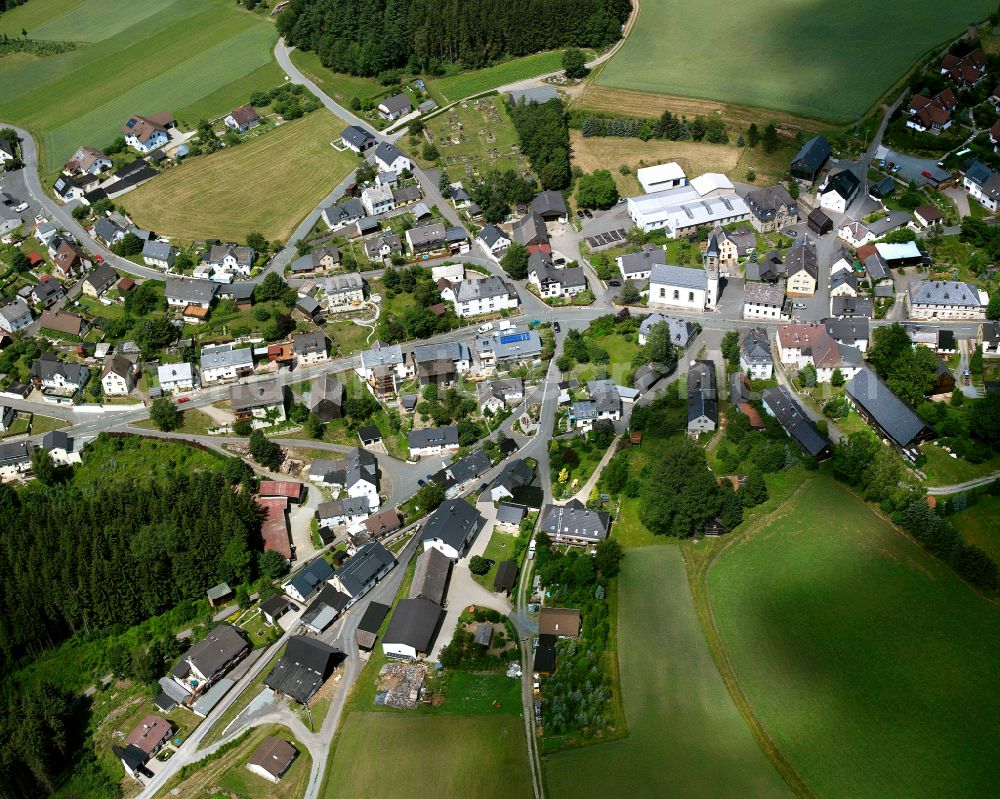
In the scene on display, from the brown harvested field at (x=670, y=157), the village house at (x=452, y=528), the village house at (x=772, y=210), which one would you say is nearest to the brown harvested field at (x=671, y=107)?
the brown harvested field at (x=670, y=157)

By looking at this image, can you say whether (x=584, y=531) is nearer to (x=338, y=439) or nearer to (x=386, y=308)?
(x=338, y=439)

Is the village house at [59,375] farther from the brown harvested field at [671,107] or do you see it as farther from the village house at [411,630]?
the brown harvested field at [671,107]

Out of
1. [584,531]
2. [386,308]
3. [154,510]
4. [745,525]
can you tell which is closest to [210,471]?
[154,510]

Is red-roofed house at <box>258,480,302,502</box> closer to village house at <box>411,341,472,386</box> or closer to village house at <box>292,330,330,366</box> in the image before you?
village house at <box>411,341,472,386</box>

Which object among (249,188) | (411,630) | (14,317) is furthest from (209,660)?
(249,188)

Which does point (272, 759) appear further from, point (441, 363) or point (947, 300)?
point (947, 300)

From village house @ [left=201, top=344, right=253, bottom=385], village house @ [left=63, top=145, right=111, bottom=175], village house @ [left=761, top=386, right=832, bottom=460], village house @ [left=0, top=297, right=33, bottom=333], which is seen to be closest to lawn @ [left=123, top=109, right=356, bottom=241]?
village house @ [left=63, top=145, right=111, bottom=175]
